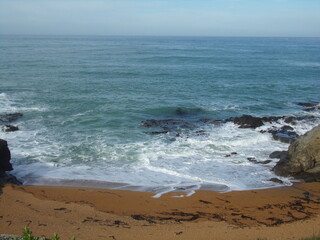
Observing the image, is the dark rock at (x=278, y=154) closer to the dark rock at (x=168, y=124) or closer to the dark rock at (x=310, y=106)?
the dark rock at (x=168, y=124)

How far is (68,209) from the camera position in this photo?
1288 centimetres

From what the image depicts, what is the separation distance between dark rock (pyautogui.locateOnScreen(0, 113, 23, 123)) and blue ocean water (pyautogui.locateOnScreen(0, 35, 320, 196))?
82cm

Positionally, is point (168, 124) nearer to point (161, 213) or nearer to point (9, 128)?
point (9, 128)

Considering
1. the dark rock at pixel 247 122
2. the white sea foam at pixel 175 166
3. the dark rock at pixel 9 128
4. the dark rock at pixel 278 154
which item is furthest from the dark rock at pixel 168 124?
the dark rock at pixel 9 128

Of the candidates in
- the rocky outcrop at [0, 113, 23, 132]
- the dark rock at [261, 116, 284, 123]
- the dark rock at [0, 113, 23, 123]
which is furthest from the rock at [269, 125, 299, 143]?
the dark rock at [0, 113, 23, 123]

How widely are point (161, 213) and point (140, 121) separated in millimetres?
14304

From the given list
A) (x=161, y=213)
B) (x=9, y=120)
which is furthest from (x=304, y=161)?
(x=9, y=120)

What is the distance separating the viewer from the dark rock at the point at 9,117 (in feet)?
84.4

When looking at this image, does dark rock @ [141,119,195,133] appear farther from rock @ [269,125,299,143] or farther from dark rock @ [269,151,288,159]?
dark rock @ [269,151,288,159]

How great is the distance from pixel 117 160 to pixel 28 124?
10.1 meters

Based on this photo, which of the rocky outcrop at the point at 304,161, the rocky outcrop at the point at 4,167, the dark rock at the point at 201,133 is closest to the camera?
the rocky outcrop at the point at 4,167

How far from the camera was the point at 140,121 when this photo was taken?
26641mm

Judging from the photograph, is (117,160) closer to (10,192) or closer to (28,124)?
(10,192)

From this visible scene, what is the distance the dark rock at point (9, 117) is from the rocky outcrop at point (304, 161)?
2044cm
